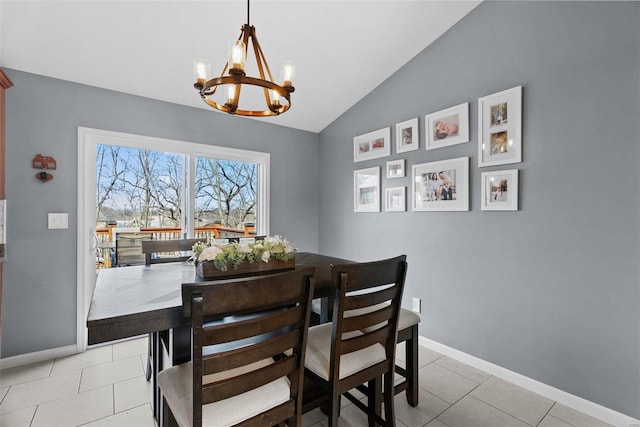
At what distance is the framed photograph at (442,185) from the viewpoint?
253cm

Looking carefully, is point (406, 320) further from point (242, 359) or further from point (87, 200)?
point (87, 200)

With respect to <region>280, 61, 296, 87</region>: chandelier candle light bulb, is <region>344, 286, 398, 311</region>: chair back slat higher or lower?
lower

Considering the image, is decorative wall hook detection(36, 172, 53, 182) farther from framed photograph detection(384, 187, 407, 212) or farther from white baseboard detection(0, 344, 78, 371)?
framed photograph detection(384, 187, 407, 212)

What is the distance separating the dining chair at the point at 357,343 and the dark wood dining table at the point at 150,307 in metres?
0.24

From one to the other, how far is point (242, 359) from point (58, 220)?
2513 millimetres

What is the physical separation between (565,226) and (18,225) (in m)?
4.08

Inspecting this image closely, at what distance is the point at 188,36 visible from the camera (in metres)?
2.41

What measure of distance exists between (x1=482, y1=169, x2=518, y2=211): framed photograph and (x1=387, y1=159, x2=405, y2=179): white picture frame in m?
0.79

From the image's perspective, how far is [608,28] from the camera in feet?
6.07

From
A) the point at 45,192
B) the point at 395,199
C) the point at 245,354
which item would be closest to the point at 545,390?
the point at 395,199

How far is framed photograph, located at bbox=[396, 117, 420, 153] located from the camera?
289 cm

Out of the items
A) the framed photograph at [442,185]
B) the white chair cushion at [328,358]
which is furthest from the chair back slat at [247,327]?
the framed photograph at [442,185]

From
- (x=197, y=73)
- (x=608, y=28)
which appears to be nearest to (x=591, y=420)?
(x=608, y=28)

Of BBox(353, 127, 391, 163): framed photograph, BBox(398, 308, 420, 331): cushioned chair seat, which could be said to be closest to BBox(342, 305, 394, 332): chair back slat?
BBox(398, 308, 420, 331): cushioned chair seat
